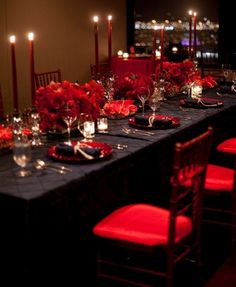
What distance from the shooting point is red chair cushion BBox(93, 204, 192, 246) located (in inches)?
87.4

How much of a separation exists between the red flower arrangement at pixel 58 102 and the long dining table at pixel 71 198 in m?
0.11

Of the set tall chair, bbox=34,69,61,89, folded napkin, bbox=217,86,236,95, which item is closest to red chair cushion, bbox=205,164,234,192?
folded napkin, bbox=217,86,236,95

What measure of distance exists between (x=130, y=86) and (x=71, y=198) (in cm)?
156

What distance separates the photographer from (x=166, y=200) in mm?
3539

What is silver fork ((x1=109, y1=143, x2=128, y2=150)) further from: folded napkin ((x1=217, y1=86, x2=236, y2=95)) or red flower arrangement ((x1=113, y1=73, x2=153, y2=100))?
folded napkin ((x1=217, y1=86, x2=236, y2=95))

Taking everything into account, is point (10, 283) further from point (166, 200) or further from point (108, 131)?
point (166, 200)

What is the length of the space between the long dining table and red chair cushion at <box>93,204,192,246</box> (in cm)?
18

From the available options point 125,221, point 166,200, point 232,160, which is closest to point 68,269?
point 125,221

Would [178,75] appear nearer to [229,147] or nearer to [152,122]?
[229,147]

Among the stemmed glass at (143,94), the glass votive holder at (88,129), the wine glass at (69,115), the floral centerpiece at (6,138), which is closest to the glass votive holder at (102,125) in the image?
the glass votive holder at (88,129)

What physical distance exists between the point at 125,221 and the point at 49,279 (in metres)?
0.43

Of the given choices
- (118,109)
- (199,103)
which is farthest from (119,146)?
(199,103)

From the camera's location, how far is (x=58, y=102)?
2.72m

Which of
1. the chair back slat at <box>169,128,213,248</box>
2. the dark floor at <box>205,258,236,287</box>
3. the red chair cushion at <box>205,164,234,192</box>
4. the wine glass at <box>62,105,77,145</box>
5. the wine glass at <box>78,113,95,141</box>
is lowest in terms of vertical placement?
the dark floor at <box>205,258,236,287</box>
